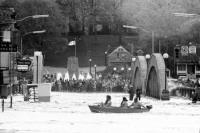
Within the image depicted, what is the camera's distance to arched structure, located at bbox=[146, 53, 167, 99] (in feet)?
185

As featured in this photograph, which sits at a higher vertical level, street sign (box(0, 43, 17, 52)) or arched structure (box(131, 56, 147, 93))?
street sign (box(0, 43, 17, 52))

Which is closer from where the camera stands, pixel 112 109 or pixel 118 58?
pixel 112 109

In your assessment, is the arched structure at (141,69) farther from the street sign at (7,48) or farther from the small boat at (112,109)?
the small boat at (112,109)

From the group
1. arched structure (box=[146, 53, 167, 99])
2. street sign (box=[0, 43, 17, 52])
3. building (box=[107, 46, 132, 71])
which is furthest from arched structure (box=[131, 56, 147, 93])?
building (box=[107, 46, 132, 71])

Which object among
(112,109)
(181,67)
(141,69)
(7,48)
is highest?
(181,67)

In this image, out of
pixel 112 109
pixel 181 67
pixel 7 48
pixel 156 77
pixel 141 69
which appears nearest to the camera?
pixel 112 109

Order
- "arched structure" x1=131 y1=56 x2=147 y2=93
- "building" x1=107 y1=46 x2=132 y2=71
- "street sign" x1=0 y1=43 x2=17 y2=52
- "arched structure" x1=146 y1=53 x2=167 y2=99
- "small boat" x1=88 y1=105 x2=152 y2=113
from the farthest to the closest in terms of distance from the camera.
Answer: "building" x1=107 y1=46 x2=132 y2=71
"arched structure" x1=131 y1=56 x2=147 y2=93
"arched structure" x1=146 y1=53 x2=167 y2=99
"street sign" x1=0 y1=43 x2=17 y2=52
"small boat" x1=88 y1=105 x2=152 y2=113

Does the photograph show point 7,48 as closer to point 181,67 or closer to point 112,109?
point 112,109

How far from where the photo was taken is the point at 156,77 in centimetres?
5981

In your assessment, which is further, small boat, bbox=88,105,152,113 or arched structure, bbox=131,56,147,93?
arched structure, bbox=131,56,147,93

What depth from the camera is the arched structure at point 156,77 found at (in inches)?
2221

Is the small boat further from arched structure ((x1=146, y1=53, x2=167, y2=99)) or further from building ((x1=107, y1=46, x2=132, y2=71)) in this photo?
building ((x1=107, y1=46, x2=132, y2=71))

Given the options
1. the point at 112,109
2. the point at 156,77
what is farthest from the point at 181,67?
the point at 112,109

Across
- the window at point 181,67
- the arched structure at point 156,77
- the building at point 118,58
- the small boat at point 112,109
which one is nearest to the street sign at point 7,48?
the small boat at point 112,109
